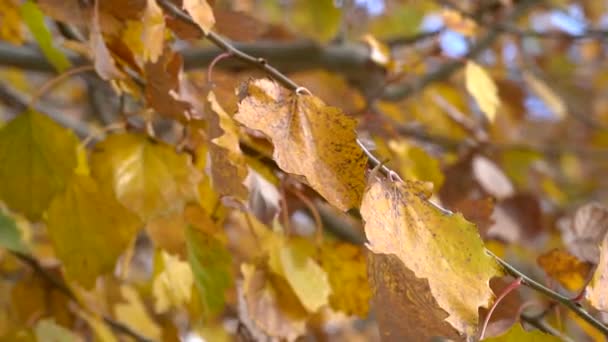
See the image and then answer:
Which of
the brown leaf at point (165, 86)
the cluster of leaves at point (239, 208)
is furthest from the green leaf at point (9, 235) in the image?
the brown leaf at point (165, 86)

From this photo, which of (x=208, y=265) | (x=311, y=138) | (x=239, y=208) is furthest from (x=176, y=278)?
(x=311, y=138)

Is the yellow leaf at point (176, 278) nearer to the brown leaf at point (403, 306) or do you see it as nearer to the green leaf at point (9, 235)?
the green leaf at point (9, 235)

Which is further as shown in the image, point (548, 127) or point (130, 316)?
point (548, 127)

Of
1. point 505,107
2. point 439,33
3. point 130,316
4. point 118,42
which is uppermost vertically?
point 118,42

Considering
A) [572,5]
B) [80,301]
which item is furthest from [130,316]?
[572,5]

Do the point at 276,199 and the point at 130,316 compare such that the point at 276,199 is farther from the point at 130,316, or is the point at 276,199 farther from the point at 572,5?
the point at 572,5

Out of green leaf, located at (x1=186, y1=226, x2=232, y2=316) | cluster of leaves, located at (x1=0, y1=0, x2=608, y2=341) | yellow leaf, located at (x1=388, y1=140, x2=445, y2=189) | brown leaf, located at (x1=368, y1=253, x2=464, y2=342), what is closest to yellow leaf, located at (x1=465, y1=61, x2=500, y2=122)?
cluster of leaves, located at (x1=0, y1=0, x2=608, y2=341)
